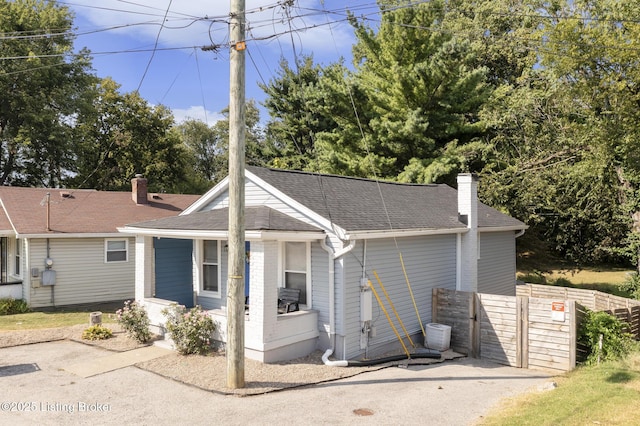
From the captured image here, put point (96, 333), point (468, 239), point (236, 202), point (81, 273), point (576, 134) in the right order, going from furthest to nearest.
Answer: point (576, 134)
point (81, 273)
point (468, 239)
point (96, 333)
point (236, 202)

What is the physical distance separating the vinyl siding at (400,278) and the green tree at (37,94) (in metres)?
29.3

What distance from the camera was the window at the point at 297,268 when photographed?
37.8 ft

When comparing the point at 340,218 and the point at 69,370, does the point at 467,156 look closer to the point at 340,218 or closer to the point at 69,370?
the point at 340,218

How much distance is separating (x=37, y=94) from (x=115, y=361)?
1206 inches

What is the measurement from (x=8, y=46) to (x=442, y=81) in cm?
2959

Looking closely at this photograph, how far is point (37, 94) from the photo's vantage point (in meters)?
33.9

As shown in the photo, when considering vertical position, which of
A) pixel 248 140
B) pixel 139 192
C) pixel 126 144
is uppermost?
pixel 248 140

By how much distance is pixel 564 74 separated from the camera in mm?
19734

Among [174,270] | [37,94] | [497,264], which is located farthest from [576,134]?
[37,94]

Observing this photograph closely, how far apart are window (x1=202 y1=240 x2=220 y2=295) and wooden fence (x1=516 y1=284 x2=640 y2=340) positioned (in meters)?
10.3

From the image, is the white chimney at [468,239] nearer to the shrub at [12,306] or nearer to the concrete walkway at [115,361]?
the concrete walkway at [115,361]

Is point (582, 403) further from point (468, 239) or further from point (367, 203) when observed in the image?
point (367, 203)

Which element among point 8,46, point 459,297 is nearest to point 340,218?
point 459,297

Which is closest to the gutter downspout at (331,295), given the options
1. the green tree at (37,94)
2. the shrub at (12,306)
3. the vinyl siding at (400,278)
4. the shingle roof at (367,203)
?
the vinyl siding at (400,278)
